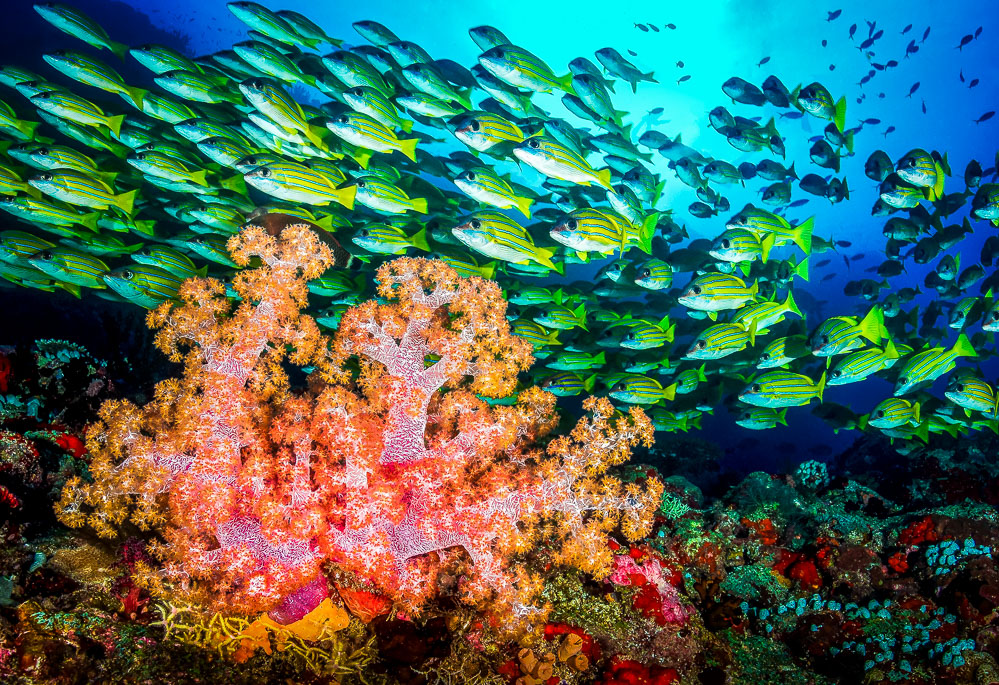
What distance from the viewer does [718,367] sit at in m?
9.96

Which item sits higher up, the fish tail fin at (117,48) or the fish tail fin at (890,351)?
the fish tail fin at (117,48)

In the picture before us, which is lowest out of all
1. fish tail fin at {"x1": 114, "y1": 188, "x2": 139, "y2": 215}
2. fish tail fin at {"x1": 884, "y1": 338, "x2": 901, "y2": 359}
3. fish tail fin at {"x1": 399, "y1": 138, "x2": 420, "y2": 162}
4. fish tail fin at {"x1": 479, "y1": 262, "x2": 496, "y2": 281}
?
fish tail fin at {"x1": 114, "y1": 188, "x2": 139, "y2": 215}

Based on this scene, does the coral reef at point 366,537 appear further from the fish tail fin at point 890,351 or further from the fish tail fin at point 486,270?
the fish tail fin at point 890,351

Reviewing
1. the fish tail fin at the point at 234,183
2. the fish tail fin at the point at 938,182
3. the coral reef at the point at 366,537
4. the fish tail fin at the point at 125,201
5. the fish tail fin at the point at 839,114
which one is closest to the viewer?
the coral reef at the point at 366,537

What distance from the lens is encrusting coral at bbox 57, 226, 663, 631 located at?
2.64 meters

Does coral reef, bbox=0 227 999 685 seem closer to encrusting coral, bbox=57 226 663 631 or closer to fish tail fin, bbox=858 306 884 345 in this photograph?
encrusting coral, bbox=57 226 663 631

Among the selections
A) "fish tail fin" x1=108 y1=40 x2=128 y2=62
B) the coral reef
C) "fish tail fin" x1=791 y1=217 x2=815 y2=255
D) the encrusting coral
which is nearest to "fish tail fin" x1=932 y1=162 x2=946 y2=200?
"fish tail fin" x1=791 y1=217 x2=815 y2=255

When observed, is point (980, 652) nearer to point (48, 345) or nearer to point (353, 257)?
point (353, 257)

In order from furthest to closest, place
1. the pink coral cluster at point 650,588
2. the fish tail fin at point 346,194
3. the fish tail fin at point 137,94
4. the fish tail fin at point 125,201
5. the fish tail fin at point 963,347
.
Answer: the fish tail fin at point 963,347, the fish tail fin at point 137,94, the fish tail fin at point 125,201, the fish tail fin at point 346,194, the pink coral cluster at point 650,588

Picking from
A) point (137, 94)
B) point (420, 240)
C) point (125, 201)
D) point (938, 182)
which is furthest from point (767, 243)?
point (137, 94)

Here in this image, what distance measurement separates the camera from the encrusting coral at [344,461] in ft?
8.66

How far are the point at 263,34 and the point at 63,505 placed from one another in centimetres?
718

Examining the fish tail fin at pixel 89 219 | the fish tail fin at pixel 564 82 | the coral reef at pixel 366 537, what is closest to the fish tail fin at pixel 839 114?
the fish tail fin at pixel 564 82

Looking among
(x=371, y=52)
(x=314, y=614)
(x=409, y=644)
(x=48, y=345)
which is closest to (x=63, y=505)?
(x=314, y=614)
